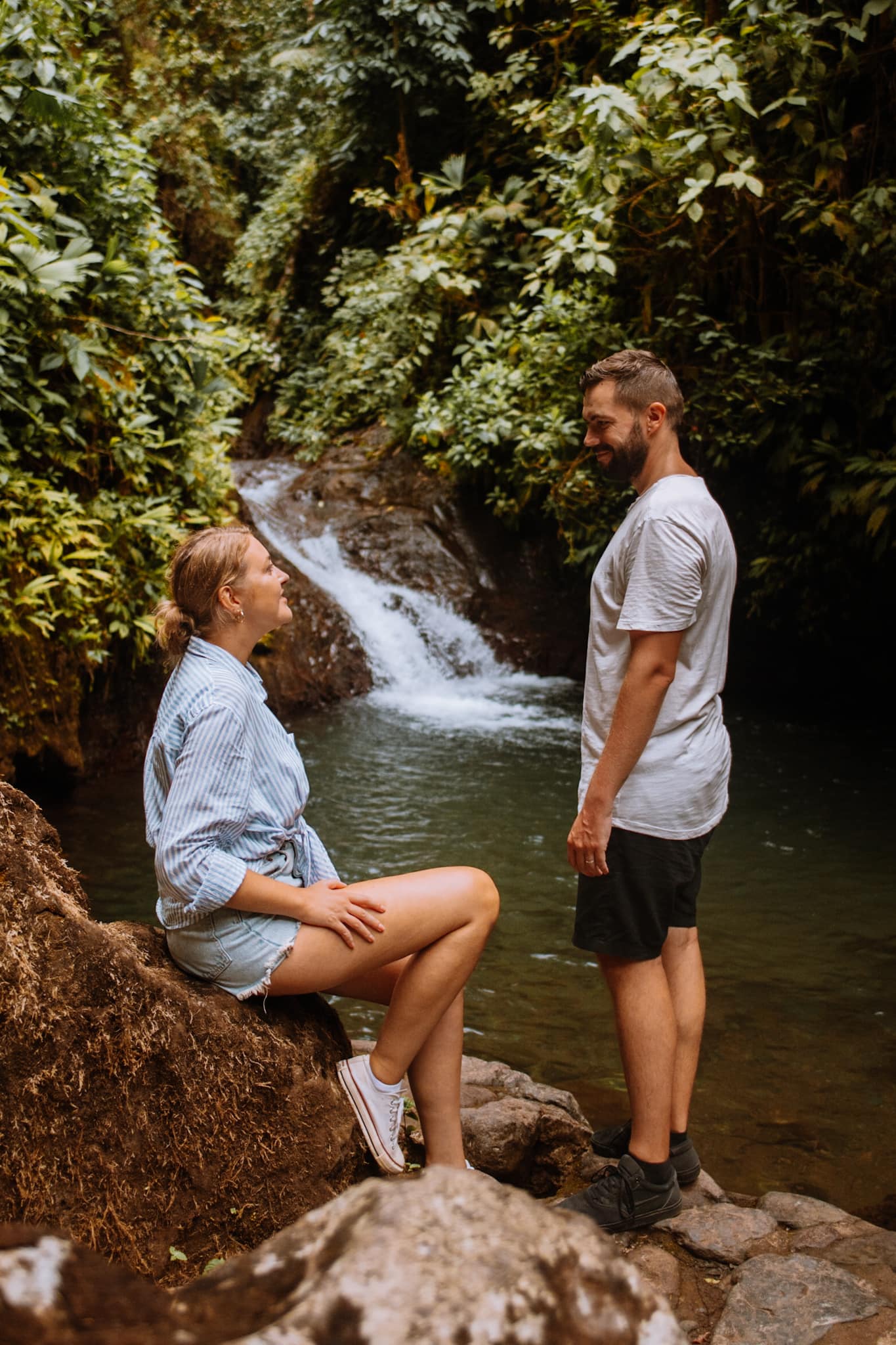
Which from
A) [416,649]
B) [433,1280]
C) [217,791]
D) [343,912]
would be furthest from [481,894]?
[416,649]

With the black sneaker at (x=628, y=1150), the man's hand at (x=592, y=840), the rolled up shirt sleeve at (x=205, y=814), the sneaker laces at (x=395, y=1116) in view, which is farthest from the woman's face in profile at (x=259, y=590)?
the black sneaker at (x=628, y=1150)

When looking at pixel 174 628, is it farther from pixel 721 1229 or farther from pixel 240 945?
pixel 721 1229

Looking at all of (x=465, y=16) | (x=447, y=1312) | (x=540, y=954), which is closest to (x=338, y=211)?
(x=465, y=16)

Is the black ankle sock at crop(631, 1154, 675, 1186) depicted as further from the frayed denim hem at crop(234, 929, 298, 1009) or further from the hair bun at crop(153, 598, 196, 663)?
the hair bun at crop(153, 598, 196, 663)

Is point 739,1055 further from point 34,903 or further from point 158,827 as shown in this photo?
point 34,903

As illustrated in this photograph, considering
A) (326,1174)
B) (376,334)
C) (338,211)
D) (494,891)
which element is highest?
(338,211)

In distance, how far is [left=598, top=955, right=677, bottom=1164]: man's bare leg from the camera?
8.43 ft

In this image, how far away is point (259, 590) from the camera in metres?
2.48

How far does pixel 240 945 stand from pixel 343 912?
0.24 meters

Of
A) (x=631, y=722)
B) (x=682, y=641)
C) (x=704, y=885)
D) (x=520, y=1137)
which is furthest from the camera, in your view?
(x=704, y=885)

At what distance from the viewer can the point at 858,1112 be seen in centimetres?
366

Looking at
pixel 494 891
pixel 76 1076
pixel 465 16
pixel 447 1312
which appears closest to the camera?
pixel 447 1312

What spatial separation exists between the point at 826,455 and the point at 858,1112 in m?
5.87

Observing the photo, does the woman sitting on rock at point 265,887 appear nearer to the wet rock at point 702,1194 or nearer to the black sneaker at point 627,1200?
the black sneaker at point 627,1200
